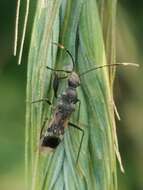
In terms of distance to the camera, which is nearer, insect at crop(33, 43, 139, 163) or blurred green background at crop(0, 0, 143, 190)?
insect at crop(33, 43, 139, 163)

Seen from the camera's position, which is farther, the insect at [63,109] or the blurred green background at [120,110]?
the blurred green background at [120,110]

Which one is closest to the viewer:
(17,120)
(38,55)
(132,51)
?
(38,55)

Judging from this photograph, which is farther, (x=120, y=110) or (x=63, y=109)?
(x=120, y=110)

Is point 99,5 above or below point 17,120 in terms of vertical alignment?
above

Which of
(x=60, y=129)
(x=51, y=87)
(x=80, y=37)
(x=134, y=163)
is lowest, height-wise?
(x=134, y=163)

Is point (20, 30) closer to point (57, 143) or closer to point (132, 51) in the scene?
point (132, 51)

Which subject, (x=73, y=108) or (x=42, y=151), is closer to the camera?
(x=42, y=151)

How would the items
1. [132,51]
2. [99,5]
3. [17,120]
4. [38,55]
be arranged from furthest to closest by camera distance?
[17,120]
[132,51]
[99,5]
[38,55]

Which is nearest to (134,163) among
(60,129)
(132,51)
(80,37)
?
(132,51)
